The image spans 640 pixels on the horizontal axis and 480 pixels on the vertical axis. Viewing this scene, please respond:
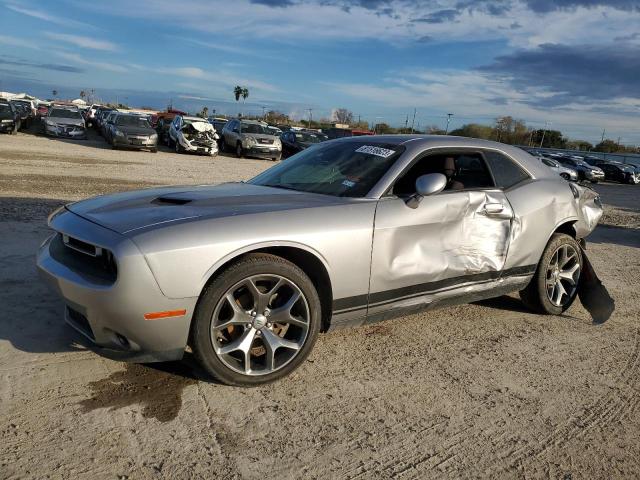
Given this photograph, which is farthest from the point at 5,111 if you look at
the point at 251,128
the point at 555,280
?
the point at 555,280

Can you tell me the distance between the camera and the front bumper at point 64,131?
84.9ft

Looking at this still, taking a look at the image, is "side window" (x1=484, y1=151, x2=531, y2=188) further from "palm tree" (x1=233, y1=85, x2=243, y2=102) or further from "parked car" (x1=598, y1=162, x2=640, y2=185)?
"palm tree" (x1=233, y1=85, x2=243, y2=102)

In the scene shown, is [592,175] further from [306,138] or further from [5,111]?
[5,111]

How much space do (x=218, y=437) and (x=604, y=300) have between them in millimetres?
3683

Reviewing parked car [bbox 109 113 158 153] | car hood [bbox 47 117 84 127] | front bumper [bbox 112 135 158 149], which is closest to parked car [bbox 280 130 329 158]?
parked car [bbox 109 113 158 153]

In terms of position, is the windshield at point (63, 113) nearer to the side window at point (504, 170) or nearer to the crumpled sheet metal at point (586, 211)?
the side window at point (504, 170)

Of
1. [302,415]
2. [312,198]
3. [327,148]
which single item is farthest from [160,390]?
[327,148]

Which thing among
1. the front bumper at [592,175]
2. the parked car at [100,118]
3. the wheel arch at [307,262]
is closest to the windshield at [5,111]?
the parked car at [100,118]

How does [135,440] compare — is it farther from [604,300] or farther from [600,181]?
[600,181]

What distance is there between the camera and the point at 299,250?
330cm

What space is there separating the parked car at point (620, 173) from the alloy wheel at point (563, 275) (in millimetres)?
33720

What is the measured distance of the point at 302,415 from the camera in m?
2.94

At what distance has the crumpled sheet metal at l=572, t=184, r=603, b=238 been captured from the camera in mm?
5035

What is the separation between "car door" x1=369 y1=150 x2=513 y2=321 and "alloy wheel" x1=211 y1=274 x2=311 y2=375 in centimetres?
60
